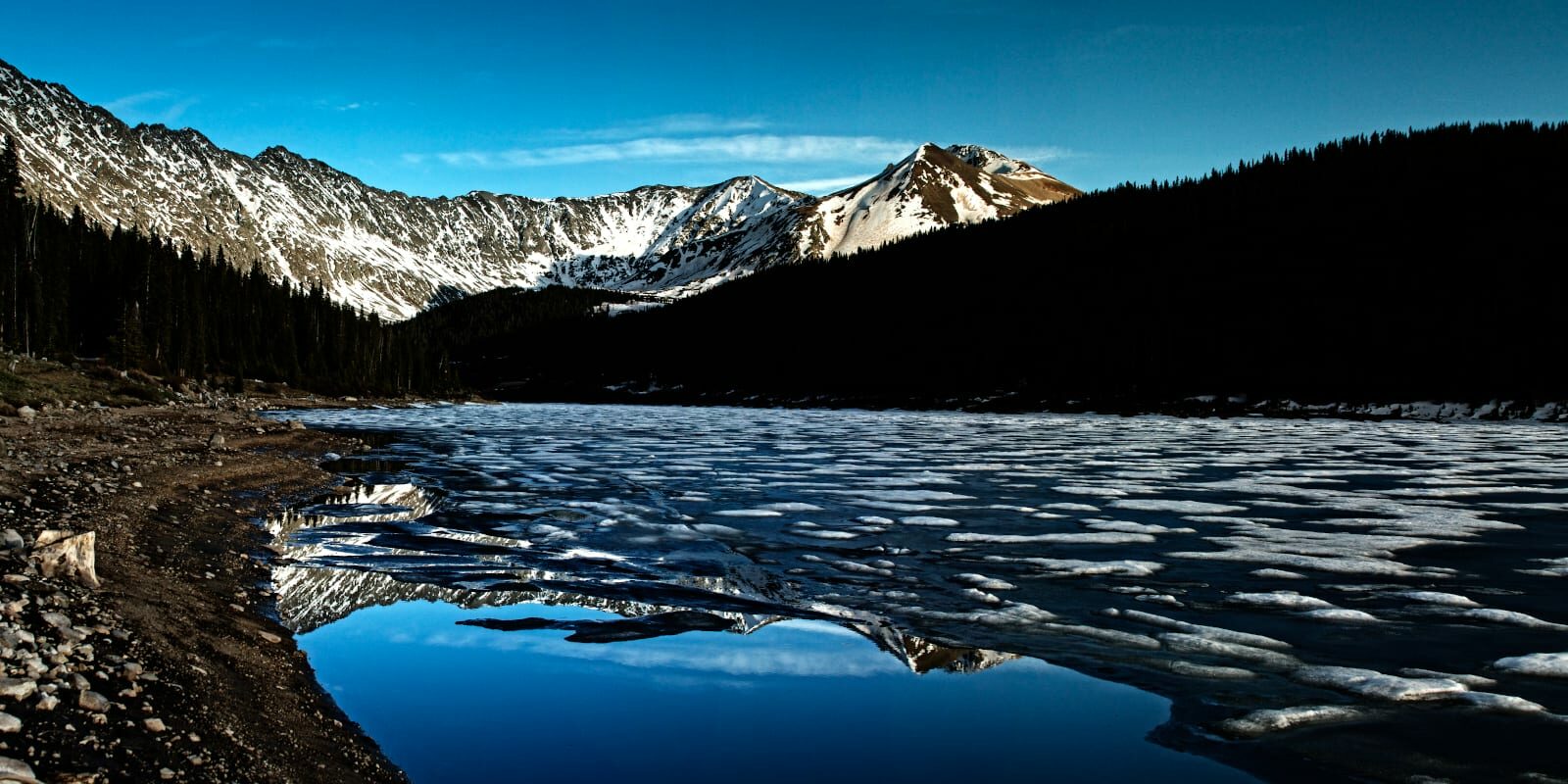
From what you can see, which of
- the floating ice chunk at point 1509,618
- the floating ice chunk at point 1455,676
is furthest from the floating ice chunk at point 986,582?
the floating ice chunk at point 1509,618

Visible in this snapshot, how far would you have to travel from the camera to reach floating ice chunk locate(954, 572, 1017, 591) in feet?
26.1

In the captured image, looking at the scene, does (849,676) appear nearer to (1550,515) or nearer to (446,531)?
(446,531)

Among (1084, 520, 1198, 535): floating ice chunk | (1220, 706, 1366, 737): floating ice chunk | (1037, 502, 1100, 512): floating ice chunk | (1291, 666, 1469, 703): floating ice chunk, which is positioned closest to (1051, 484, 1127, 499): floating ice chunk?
(1037, 502, 1100, 512): floating ice chunk

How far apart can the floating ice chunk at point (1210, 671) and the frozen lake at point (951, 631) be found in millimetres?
22

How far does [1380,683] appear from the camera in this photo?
5016 mm

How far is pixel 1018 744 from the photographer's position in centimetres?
451

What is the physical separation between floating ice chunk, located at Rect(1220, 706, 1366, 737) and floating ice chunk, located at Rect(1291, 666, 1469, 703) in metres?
0.33

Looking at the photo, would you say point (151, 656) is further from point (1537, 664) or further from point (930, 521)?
point (930, 521)

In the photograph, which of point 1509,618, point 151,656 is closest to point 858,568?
point 1509,618

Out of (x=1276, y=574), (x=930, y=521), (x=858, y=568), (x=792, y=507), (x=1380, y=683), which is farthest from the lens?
(x=792, y=507)

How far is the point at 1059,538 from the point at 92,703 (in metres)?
9.15

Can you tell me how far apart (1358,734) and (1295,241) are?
367 feet

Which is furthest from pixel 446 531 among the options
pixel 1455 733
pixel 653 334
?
pixel 653 334

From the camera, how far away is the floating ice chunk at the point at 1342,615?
6461 millimetres
